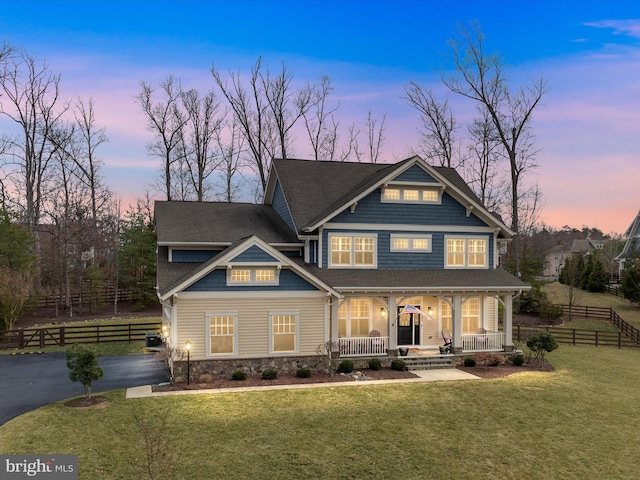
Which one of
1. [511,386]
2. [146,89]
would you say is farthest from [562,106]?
[146,89]

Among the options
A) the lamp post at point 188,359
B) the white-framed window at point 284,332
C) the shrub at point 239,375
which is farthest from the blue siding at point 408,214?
the lamp post at point 188,359

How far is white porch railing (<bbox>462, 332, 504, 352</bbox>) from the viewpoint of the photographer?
2131 cm

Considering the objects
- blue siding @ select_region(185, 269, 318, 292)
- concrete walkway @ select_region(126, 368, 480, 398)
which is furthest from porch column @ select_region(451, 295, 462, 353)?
blue siding @ select_region(185, 269, 318, 292)

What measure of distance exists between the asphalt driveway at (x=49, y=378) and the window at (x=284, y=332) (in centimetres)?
445

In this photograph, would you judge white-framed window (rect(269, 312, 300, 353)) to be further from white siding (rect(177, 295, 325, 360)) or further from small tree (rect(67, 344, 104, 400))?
small tree (rect(67, 344, 104, 400))

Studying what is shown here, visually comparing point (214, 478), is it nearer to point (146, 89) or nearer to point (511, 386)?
point (511, 386)

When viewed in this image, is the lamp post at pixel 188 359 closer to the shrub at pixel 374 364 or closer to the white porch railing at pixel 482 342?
the shrub at pixel 374 364

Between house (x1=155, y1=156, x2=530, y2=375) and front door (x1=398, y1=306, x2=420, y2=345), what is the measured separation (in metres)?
0.05

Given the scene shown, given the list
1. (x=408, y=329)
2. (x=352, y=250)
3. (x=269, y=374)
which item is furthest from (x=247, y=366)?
(x=408, y=329)

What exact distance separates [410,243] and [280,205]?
7438mm

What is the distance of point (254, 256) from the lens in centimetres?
1764

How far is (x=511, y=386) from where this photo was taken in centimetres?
1691

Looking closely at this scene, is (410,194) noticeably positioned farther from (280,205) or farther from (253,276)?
(253,276)

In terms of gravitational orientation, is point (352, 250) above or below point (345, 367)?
above
